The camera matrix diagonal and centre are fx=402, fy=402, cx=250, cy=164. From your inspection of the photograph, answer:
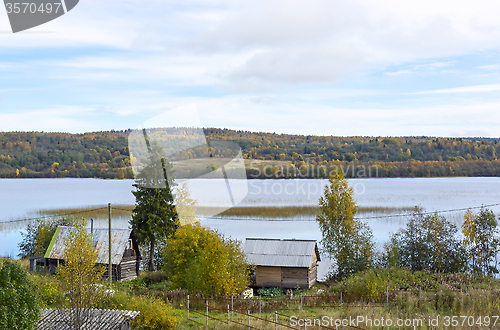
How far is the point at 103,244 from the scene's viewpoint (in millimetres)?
32312

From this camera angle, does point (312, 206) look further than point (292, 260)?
Yes

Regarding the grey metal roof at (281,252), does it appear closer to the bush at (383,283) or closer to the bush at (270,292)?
the bush at (270,292)

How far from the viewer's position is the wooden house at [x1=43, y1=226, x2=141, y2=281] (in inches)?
1240

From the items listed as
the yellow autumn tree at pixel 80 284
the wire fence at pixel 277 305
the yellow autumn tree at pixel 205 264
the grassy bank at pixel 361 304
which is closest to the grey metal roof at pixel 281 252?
the grassy bank at pixel 361 304

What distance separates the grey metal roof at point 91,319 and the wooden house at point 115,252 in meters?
14.2

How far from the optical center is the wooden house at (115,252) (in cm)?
3148

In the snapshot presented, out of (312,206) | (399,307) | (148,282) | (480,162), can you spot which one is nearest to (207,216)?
(312,206)

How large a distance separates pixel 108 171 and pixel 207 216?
2544cm

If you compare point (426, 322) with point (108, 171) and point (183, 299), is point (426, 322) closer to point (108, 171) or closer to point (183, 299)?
point (183, 299)

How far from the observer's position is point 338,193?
3372 cm

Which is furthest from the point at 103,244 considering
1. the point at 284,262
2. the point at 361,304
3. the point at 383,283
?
the point at 383,283

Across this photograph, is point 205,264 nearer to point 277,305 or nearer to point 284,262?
point 277,305

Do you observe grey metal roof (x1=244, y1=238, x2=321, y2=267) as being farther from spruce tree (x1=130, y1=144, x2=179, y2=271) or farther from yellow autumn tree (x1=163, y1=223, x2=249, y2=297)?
spruce tree (x1=130, y1=144, x2=179, y2=271)

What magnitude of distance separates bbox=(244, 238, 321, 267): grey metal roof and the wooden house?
9.73 metres
